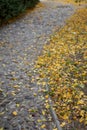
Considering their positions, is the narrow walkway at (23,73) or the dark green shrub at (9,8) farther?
the dark green shrub at (9,8)

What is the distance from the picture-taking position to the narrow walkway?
631 centimetres

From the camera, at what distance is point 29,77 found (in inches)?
340

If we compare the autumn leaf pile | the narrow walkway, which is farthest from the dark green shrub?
the autumn leaf pile

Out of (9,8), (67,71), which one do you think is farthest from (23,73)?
(9,8)

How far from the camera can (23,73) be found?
890cm

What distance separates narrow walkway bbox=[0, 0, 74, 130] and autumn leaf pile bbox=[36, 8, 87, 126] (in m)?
0.38

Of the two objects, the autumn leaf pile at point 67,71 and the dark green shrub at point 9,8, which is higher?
the dark green shrub at point 9,8

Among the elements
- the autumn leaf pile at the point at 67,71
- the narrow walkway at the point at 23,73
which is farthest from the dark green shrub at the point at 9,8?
the autumn leaf pile at the point at 67,71

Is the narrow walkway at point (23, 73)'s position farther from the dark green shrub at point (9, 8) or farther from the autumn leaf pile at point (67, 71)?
the dark green shrub at point (9, 8)

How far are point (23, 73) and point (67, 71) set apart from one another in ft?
4.57

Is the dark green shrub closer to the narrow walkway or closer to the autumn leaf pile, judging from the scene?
the narrow walkway

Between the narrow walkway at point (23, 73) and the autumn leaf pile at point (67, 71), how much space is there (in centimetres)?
38

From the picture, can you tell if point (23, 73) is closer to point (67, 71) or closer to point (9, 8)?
point (67, 71)

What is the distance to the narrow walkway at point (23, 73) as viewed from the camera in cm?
631
